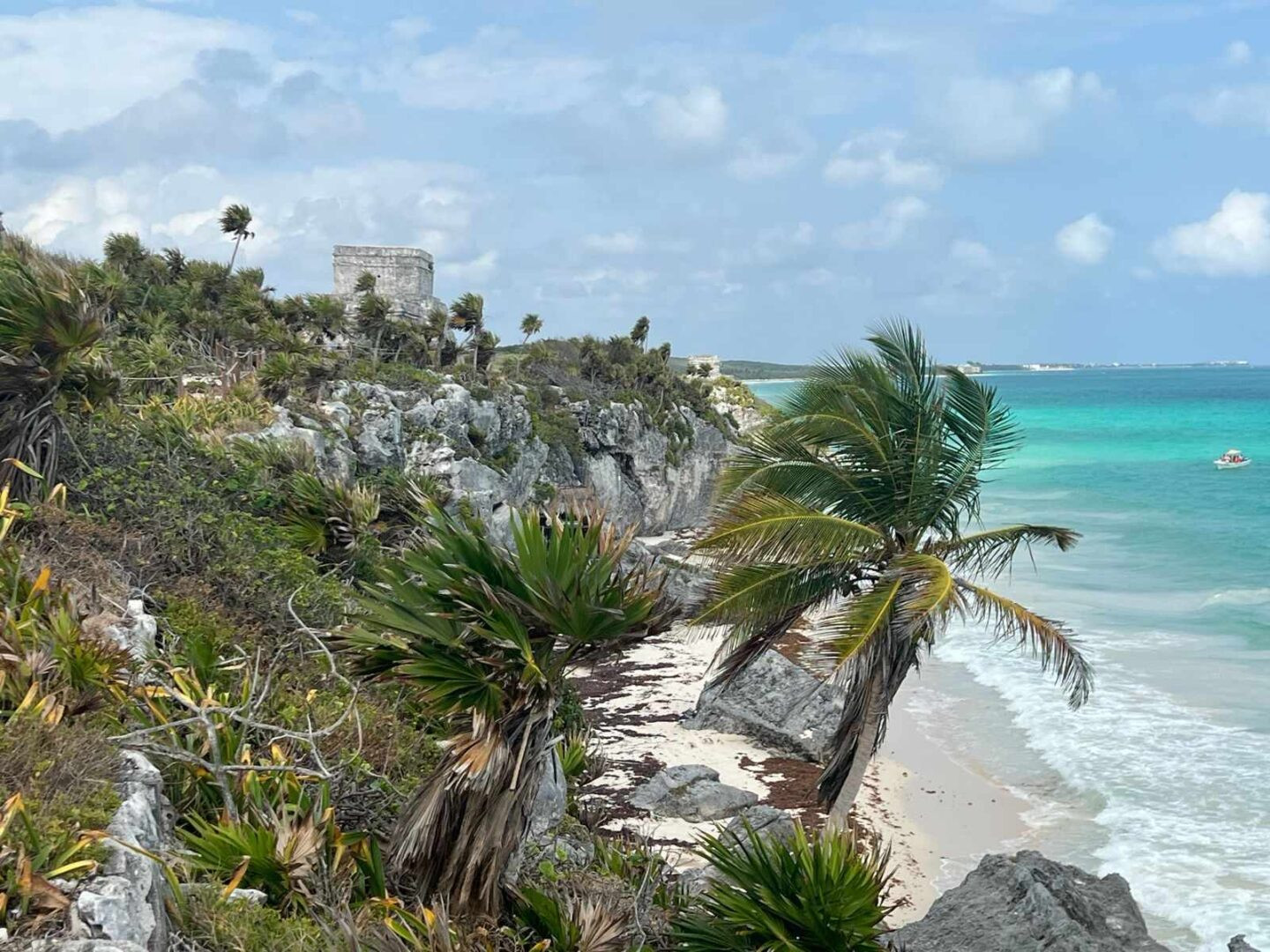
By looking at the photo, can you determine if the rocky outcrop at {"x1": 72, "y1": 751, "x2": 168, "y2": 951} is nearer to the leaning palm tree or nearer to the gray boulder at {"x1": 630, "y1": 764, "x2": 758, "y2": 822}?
the leaning palm tree

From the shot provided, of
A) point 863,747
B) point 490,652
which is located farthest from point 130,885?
point 863,747

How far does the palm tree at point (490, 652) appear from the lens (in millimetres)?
5051

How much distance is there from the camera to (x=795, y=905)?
17.5ft

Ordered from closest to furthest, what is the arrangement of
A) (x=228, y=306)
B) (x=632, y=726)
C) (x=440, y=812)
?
(x=440, y=812) → (x=632, y=726) → (x=228, y=306)

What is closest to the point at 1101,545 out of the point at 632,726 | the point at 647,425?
the point at 647,425

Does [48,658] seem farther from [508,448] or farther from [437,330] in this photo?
[437,330]

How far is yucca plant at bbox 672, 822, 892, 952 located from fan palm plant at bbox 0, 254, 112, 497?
6.39 metres

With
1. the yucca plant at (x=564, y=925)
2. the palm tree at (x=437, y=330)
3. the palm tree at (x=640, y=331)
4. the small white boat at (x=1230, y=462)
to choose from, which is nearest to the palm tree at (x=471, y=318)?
the palm tree at (x=437, y=330)

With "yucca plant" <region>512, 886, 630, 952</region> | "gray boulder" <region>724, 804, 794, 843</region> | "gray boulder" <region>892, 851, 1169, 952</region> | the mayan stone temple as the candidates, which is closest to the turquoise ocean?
"gray boulder" <region>724, 804, 794, 843</region>

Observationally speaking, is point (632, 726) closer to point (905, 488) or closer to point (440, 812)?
point (905, 488)

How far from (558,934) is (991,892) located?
13.6 feet

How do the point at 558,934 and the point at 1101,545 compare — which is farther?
the point at 1101,545

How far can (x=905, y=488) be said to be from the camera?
353 inches

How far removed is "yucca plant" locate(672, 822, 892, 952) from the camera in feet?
17.3
